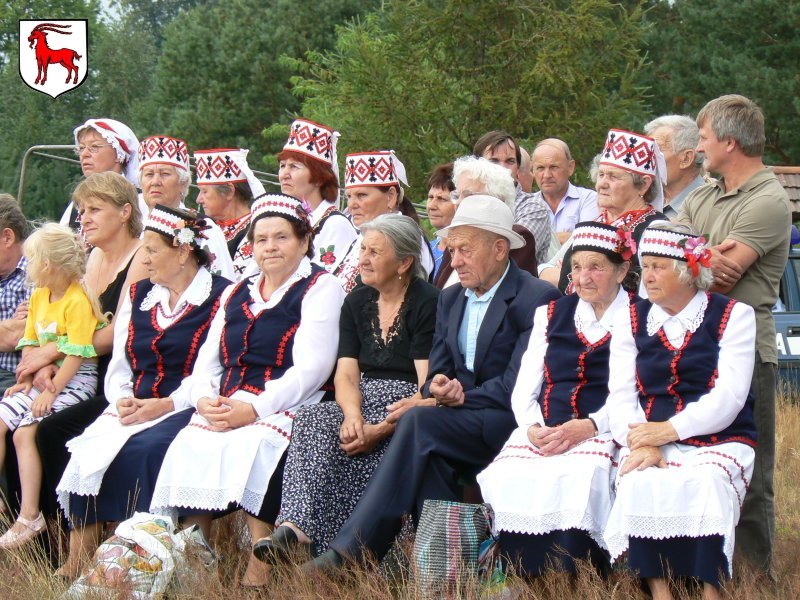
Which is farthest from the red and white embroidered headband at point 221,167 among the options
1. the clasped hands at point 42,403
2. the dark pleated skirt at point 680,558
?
the dark pleated skirt at point 680,558

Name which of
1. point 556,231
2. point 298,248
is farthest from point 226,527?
point 556,231

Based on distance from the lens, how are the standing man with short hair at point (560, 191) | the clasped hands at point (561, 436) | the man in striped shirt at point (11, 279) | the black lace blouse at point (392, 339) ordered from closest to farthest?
the clasped hands at point (561, 436) → the black lace blouse at point (392, 339) → the man in striped shirt at point (11, 279) → the standing man with short hair at point (560, 191)

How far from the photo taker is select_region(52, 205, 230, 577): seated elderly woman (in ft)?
17.6

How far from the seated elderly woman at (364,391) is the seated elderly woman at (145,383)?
0.75 m

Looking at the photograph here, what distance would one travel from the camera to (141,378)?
576cm

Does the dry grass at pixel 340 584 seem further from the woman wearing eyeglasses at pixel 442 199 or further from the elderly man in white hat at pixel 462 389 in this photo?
the woman wearing eyeglasses at pixel 442 199

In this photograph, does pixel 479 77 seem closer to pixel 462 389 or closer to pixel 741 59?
pixel 462 389

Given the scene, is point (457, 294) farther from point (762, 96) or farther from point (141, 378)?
point (762, 96)

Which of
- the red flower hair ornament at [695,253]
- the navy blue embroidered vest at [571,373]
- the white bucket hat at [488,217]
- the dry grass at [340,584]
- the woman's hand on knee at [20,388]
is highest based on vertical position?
the white bucket hat at [488,217]

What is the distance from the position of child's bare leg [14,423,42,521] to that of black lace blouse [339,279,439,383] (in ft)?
5.43

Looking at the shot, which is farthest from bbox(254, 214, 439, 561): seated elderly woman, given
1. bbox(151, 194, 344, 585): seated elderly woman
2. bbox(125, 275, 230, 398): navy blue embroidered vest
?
A: bbox(125, 275, 230, 398): navy blue embroidered vest

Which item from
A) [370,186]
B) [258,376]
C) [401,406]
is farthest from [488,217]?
[370,186]

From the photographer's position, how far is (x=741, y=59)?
1991cm

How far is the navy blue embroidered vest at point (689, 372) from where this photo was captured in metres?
4.54
